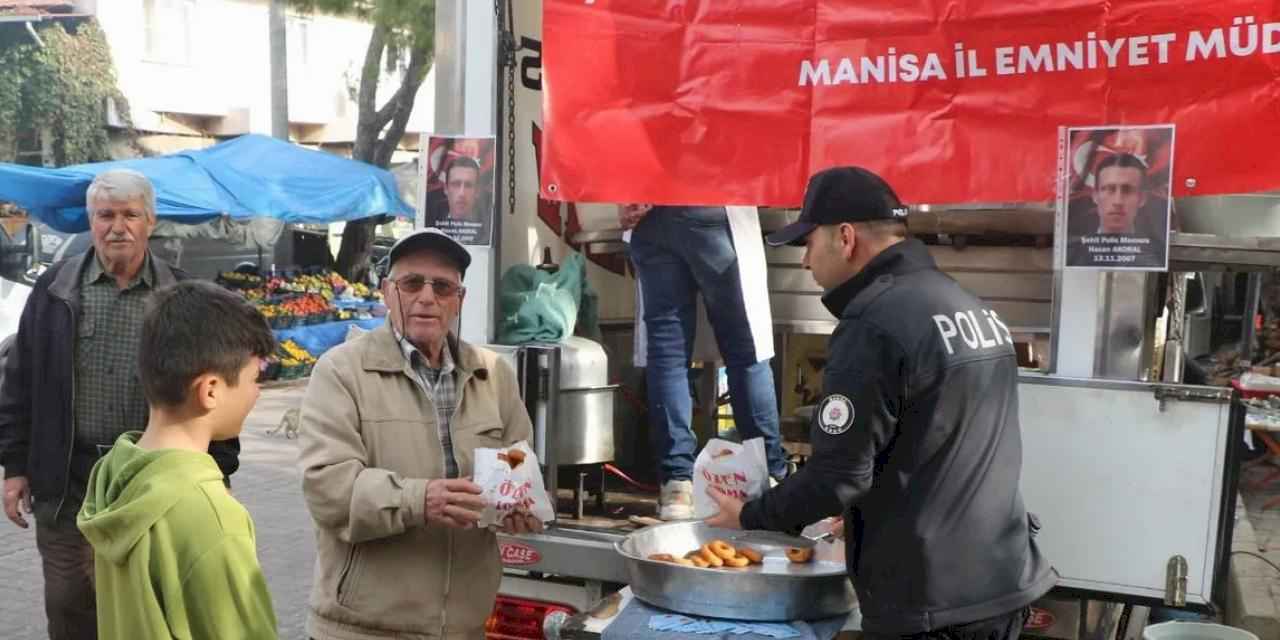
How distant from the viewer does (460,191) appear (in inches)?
159

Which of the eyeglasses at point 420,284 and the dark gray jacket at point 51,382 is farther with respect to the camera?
the dark gray jacket at point 51,382

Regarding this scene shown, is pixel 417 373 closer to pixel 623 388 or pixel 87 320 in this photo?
pixel 87 320

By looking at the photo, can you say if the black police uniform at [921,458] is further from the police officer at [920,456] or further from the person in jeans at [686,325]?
the person in jeans at [686,325]

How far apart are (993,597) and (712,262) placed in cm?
201

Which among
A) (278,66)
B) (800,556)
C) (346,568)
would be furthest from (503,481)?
(278,66)

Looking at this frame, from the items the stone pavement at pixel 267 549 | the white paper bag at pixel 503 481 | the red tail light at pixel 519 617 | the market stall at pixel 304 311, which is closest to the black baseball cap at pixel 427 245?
the white paper bag at pixel 503 481

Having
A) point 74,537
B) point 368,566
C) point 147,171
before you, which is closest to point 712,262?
point 368,566

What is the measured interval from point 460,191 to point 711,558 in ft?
4.84

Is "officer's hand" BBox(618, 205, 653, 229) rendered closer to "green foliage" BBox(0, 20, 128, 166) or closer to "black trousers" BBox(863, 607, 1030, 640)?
"black trousers" BBox(863, 607, 1030, 640)

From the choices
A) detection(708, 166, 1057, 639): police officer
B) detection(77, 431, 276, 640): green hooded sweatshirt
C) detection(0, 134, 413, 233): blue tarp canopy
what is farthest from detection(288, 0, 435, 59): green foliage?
detection(77, 431, 276, 640): green hooded sweatshirt

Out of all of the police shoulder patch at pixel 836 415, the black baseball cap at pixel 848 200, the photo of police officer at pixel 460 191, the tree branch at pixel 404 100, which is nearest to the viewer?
the police shoulder patch at pixel 836 415

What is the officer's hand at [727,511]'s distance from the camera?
3.19 m

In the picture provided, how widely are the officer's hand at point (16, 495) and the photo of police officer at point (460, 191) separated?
60.9 inches

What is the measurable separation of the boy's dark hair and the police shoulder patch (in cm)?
118
